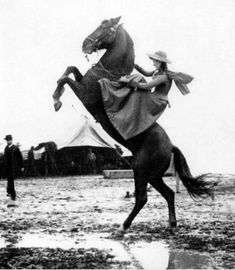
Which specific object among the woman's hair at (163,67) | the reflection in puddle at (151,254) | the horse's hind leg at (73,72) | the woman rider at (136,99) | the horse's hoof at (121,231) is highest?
the woman's hair at (163,67)

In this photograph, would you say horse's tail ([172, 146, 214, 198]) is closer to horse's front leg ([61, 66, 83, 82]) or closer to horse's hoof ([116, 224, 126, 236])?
horse's hoof ([116, 224, 126, 236])

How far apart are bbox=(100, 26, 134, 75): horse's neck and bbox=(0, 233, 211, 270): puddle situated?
2.33 m

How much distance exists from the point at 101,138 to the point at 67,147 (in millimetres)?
2220

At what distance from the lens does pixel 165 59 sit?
7930 mm

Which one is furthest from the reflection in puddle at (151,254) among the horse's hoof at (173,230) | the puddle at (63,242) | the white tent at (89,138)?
the white tent at (89,138)

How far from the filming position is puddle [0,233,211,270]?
5605mm

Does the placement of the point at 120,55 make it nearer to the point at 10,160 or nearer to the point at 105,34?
the point at 105,34

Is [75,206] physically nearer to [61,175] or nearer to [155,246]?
[155,246]

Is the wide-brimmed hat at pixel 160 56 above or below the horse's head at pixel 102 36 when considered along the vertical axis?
below

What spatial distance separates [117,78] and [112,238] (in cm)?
224

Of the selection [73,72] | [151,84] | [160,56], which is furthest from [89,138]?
[151,84]

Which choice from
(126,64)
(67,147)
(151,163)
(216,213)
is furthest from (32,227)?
(67,147)

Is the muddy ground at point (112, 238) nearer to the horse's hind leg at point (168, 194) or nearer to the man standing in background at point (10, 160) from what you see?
the horse's hind leg at point (168, 194)

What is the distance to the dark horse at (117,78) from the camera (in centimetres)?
777
